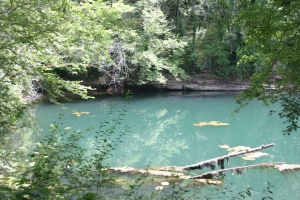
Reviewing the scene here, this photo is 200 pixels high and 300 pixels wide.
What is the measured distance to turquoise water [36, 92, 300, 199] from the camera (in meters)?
7.64

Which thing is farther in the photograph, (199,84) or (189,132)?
(199,84)

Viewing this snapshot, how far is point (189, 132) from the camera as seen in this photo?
497 inches

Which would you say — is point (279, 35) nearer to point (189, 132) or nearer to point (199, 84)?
point (189, 132)

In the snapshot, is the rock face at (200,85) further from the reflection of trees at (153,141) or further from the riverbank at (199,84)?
the reflection of trees at (153,141)

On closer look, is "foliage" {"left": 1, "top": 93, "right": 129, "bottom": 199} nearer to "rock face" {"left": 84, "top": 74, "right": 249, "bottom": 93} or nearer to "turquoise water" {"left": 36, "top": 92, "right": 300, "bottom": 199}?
"turquoise water" {"left": 36, "top": 92, "right": 300, "bottom": 199}

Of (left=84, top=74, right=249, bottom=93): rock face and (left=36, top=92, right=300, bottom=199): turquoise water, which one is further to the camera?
(left=84, top=74, right=249, bottom=93): rock face

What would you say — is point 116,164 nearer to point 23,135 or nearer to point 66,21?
point 23,135

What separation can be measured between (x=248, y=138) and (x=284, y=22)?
29.2 ft

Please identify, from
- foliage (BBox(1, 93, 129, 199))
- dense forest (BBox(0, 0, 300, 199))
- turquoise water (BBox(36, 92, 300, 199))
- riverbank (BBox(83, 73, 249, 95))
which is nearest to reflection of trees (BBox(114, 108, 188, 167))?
turquoise water (BBox(36, 92, 300, 199))

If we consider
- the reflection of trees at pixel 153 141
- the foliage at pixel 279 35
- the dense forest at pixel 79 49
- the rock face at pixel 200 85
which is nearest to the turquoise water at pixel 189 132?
the reflection of trees at pixel 153 141

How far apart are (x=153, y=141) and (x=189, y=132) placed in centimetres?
173

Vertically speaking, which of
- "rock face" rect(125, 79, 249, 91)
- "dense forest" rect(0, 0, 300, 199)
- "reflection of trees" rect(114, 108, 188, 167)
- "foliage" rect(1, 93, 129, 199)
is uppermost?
"dense forest" rect(0, 0, 300, 199)

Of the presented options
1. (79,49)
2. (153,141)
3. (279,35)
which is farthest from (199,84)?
(279,35)

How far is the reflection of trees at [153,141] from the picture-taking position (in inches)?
373
